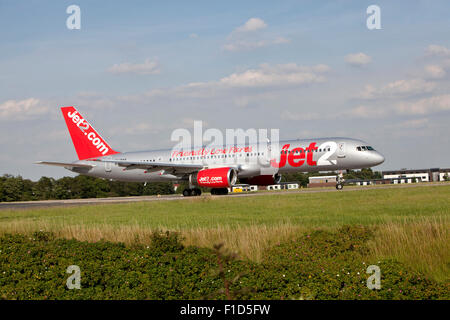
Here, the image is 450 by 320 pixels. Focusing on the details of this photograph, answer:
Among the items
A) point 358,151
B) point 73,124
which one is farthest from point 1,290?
point 73,124

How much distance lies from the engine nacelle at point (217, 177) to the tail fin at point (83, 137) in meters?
14.5

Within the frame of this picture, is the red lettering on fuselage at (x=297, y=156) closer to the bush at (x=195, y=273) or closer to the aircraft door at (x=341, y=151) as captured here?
the aircraft door at (x=341, y=151)

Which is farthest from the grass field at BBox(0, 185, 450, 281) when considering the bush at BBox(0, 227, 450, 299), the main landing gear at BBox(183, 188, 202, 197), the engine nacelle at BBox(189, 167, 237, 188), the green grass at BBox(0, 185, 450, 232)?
the main landing gear at BBox(183, 188, 202, 197)

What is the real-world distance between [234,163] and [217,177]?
3282 millimetres

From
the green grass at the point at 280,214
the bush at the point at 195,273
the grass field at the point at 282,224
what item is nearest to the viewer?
the bush at the point at 195,273

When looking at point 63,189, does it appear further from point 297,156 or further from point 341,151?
point 341,151

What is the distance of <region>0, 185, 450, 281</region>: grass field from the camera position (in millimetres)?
10602

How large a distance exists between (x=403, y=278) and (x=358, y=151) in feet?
89.7

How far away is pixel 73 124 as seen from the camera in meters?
46.6

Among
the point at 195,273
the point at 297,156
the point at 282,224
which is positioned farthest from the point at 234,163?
the point at 195,273

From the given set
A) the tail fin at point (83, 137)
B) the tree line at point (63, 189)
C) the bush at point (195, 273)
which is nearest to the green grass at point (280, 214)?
the bush at point (195, 273)

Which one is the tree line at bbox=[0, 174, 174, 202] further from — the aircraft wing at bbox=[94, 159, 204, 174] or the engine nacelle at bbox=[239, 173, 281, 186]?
the engine nacelle at bbox=[239, 173, 281, 186]

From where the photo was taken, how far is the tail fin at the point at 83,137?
46188 mm
